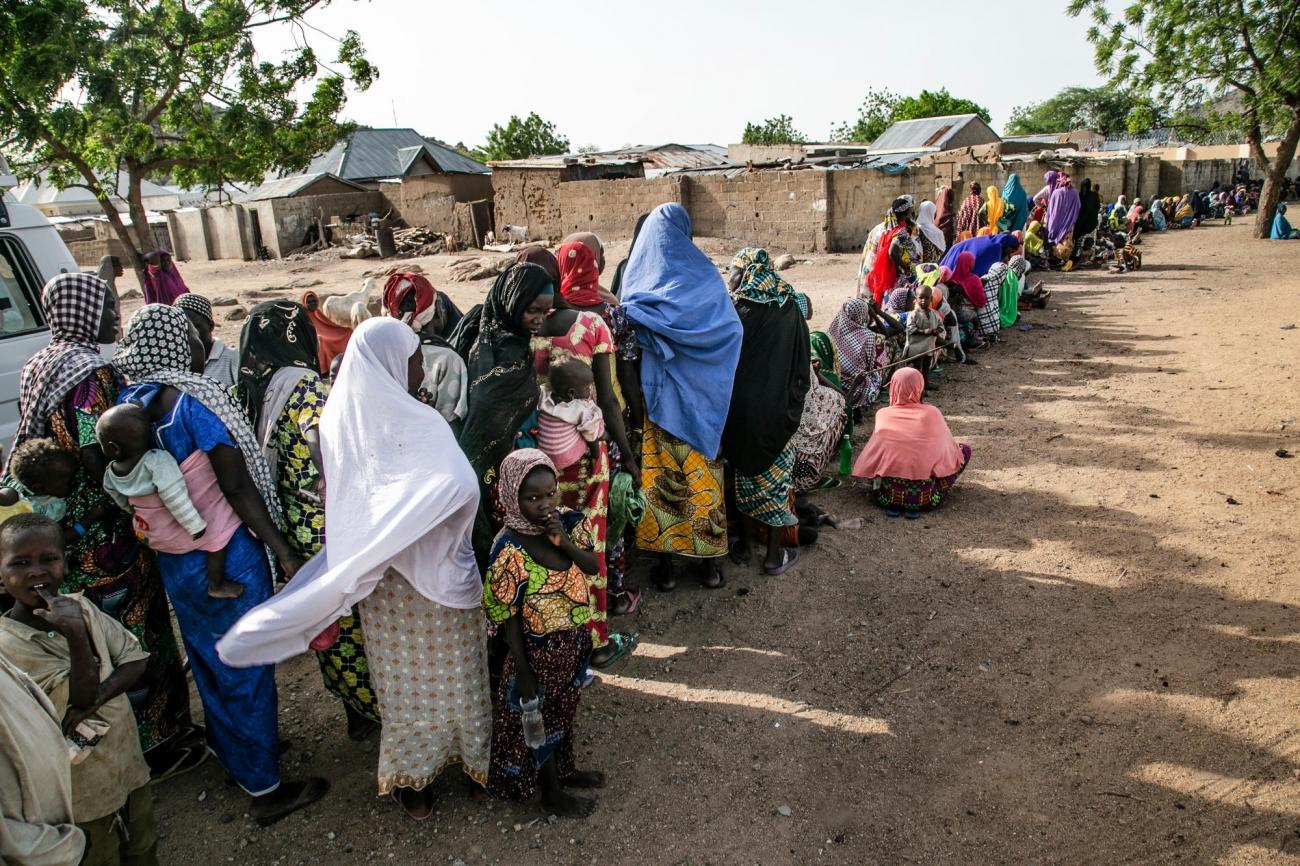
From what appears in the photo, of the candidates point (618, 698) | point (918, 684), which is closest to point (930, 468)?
point (918, 684)

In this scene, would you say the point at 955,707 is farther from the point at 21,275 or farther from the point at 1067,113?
the point at 1067,113

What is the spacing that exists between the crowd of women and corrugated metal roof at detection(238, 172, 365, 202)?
25.2m

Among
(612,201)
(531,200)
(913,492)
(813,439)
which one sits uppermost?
(531,200)

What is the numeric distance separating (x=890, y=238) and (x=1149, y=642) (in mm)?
5445

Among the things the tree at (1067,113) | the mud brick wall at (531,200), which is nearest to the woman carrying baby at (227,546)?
the mud brick wall at (531,200)

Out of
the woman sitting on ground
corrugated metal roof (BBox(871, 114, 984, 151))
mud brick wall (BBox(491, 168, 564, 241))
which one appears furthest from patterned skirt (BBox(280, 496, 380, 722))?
corrugated metal roof (BBox(871, 114, 984, 151))

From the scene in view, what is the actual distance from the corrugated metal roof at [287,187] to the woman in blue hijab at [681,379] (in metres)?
24.9

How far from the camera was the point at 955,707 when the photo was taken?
3525 mm

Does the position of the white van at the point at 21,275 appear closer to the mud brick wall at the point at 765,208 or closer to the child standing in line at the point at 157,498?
the child standing in line at the point at 157,498

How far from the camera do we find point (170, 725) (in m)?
3.29

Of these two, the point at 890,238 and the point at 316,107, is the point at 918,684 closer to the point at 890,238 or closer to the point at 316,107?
the point at 890,238

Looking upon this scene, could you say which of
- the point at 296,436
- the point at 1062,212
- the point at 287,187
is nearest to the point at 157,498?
the point at 296,436

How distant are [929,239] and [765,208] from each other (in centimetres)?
→ 919

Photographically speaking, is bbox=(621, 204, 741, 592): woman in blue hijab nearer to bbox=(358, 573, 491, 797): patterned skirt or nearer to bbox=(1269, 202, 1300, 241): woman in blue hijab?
bbox=(358, 573, 491, 797): patterned skirt
